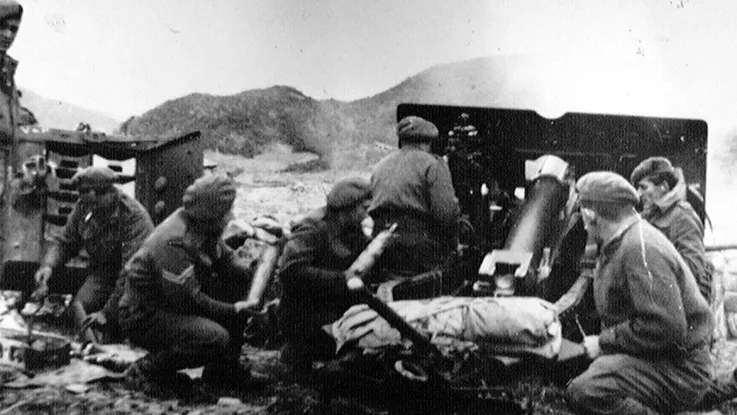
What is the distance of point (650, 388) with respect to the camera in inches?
130

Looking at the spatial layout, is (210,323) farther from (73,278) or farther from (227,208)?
(73,278)

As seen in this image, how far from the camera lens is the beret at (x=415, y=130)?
491 cm

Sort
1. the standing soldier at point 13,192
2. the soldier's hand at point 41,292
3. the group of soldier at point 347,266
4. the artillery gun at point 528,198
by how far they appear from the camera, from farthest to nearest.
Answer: the standing soldier at point 13,192 < the soldier's hand at point 41,292 < the artillery gun at point 528,198 < the group of soldier at point 347,266

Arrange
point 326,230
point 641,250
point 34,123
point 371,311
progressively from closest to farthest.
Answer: point 641,250 → point 371,311 → point 326,230 → point 34,123

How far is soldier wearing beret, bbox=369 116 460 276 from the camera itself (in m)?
4.82

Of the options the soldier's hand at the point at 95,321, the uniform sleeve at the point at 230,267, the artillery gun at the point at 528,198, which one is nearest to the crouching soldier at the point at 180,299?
the uniform sleeve at the point at 230,267

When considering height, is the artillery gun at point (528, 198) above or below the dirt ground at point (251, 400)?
above

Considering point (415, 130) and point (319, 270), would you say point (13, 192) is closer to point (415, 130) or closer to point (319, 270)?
point (319, 270)

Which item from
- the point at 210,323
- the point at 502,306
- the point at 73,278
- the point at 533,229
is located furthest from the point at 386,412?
the point at 73,278

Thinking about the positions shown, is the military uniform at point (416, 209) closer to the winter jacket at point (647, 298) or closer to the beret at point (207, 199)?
the beret at point (207, 199)

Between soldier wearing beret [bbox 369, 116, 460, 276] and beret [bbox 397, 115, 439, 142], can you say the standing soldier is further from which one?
beret [bbox 397, 115, 439, 142]

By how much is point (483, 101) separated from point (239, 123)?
2.04m

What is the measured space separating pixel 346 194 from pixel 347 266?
0.44m

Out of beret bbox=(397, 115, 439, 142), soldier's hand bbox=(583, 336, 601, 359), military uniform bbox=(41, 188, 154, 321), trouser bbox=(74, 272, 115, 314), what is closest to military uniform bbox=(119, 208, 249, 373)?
military uniform bbox=(41, 188, 154, 321)
